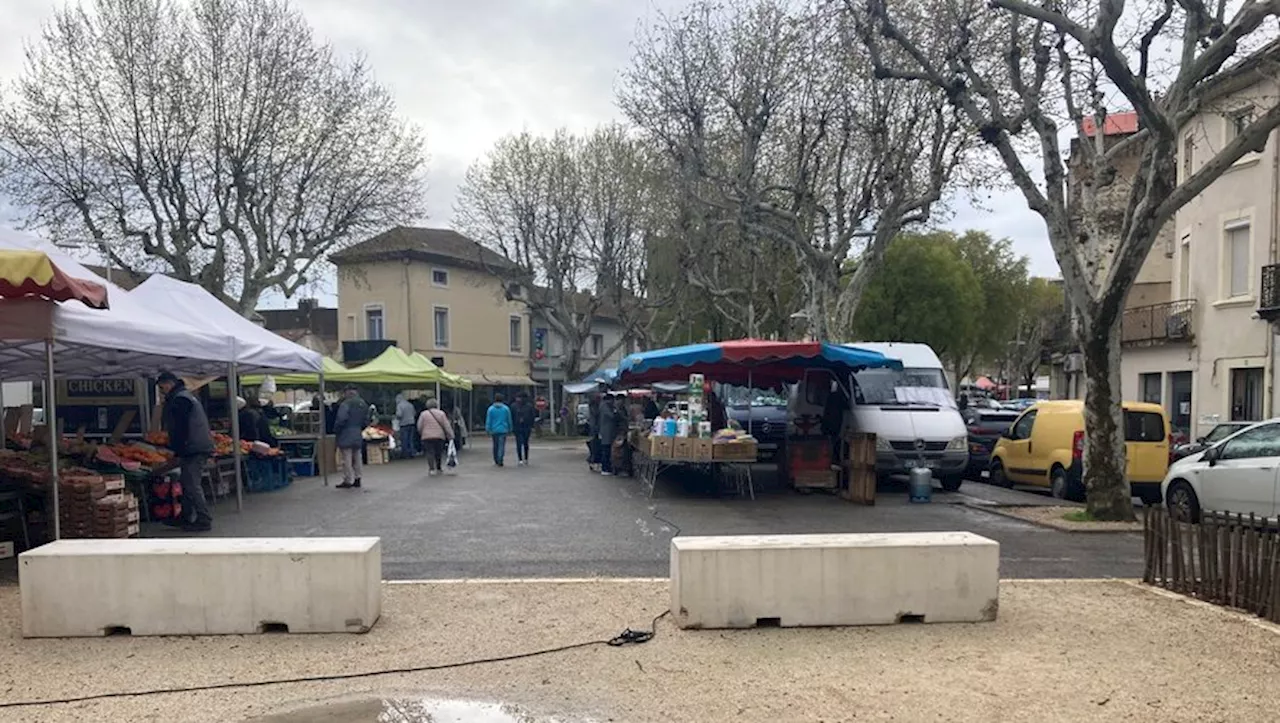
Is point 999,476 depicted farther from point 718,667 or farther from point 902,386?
point 718,667

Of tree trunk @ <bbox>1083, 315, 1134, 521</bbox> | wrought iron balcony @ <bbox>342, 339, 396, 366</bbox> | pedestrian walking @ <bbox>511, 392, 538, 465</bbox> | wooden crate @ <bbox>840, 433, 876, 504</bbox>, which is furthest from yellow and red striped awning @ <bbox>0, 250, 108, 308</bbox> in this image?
wrought iron balcony @ <bbox>342, 339, 396, 366</bbox>

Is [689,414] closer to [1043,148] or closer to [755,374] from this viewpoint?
[755,374]

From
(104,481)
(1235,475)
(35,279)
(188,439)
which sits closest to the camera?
(35,279)

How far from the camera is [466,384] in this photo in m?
26.4

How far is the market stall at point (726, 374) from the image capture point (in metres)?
12.5

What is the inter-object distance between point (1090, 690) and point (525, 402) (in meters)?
16.8

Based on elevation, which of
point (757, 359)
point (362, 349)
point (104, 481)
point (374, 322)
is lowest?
point (104, 481)

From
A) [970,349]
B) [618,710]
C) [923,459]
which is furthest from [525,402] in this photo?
[970,349]

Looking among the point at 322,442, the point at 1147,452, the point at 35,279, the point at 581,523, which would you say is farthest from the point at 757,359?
the point at 35,279

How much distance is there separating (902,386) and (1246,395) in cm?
1259

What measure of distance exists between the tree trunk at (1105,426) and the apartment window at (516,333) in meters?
38.0

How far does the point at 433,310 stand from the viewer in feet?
136

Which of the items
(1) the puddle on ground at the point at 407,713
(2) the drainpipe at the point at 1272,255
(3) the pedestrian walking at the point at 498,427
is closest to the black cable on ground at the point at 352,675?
(1) the puddle on ground at the point at 407,713

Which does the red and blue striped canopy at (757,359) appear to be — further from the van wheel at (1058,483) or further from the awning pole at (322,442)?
the awning pole at (322,442)
